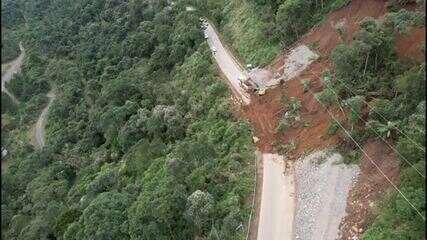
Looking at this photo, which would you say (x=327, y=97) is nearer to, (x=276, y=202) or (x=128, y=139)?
(x=276, y=202)

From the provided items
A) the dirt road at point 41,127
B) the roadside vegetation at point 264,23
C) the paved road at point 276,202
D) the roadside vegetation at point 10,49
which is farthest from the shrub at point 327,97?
the roadside vegetation at point 10,49

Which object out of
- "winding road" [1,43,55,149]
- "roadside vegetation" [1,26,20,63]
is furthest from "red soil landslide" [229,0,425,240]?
"roadside vegetation" [1,26,20,63]

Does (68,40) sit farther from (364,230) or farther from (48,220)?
(364,230)

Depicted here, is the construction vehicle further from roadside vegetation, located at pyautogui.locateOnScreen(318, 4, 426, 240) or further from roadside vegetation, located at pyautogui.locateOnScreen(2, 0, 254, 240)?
roadside vegetation, located at pyautogui.locateOnScreen(318, 4, 426, 240)

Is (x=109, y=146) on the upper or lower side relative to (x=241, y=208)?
lower

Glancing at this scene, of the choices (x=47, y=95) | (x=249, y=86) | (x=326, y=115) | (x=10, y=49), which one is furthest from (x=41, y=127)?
(x=326, y=115)

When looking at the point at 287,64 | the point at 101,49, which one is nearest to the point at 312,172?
the point at 287,64

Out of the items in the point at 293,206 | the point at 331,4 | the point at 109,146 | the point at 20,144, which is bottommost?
the point at 20,144
